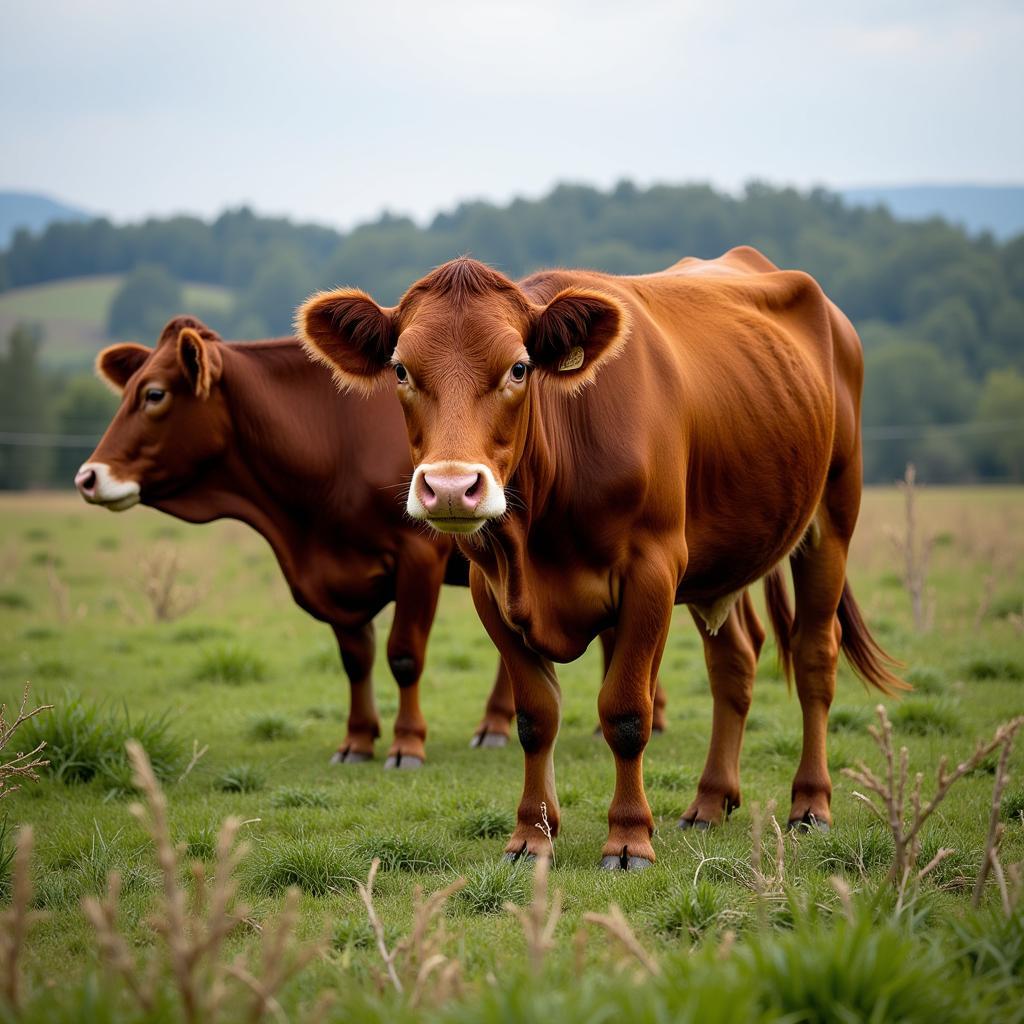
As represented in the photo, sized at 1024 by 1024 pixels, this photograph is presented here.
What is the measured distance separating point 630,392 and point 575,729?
12.3 feet

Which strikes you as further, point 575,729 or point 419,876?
point 575,729

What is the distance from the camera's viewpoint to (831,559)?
20.3ft

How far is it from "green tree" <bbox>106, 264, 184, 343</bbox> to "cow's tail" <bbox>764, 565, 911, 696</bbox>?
99.7m

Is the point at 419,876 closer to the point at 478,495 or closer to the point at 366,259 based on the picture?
the point at 478,495

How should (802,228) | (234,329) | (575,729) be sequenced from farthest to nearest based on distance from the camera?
(802,228)
(234,329)
(575,729)

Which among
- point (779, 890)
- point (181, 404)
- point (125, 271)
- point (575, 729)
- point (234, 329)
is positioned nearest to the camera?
point (779, 890)

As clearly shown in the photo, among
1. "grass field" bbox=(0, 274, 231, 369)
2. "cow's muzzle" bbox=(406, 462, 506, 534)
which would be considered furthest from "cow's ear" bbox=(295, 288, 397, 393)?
"grass field" bbox=(0, 274, 231, 369)

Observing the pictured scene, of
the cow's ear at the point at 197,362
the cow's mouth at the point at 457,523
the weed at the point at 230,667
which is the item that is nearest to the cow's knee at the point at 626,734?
the cow's mouth at the point at 457,523

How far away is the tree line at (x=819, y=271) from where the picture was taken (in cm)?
6662

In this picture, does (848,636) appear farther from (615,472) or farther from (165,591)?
(165,591)

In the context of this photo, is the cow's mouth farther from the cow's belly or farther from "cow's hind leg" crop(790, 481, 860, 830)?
"cow's hind leg" crop(790, 481, 860, 830)

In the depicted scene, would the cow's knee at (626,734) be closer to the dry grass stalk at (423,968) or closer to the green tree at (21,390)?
the dry grass stalk at (423,968)

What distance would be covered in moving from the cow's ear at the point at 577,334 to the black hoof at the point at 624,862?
1879mm

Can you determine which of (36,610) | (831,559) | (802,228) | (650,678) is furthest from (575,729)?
(802,228)
